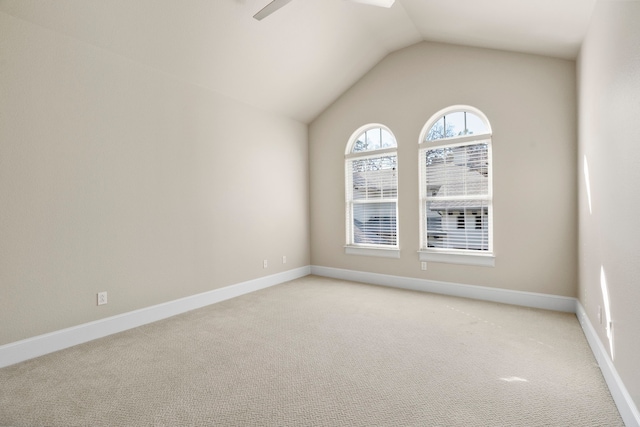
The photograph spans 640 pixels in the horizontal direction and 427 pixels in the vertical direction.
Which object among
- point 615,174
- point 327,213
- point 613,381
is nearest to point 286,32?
point 327,213

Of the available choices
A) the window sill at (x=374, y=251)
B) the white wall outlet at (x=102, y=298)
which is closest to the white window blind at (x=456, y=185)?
the window sill at (x=374, y=251)

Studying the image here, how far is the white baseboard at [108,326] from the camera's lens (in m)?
2.51

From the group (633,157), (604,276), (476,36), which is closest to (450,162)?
(476,36)

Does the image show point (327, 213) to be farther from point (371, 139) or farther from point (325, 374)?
point (325, 374)

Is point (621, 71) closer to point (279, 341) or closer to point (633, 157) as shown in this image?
point (633, 157)

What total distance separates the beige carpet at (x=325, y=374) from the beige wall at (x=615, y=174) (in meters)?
0.44

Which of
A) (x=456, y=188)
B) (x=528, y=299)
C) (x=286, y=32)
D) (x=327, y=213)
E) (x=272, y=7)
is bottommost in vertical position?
(x=528, y=299)

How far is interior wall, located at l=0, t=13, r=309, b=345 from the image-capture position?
2.54m

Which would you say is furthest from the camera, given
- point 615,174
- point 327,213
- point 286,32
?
point 327,213

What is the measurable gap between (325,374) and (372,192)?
3305 millimetres

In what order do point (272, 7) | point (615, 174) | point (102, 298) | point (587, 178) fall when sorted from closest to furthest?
1. point (615, 174)
2. point (272, 7)
3. point (587, 178)
4. point (102, 298)

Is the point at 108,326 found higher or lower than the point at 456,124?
lower

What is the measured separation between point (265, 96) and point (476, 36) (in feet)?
9.07

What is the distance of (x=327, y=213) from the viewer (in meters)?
5.48
